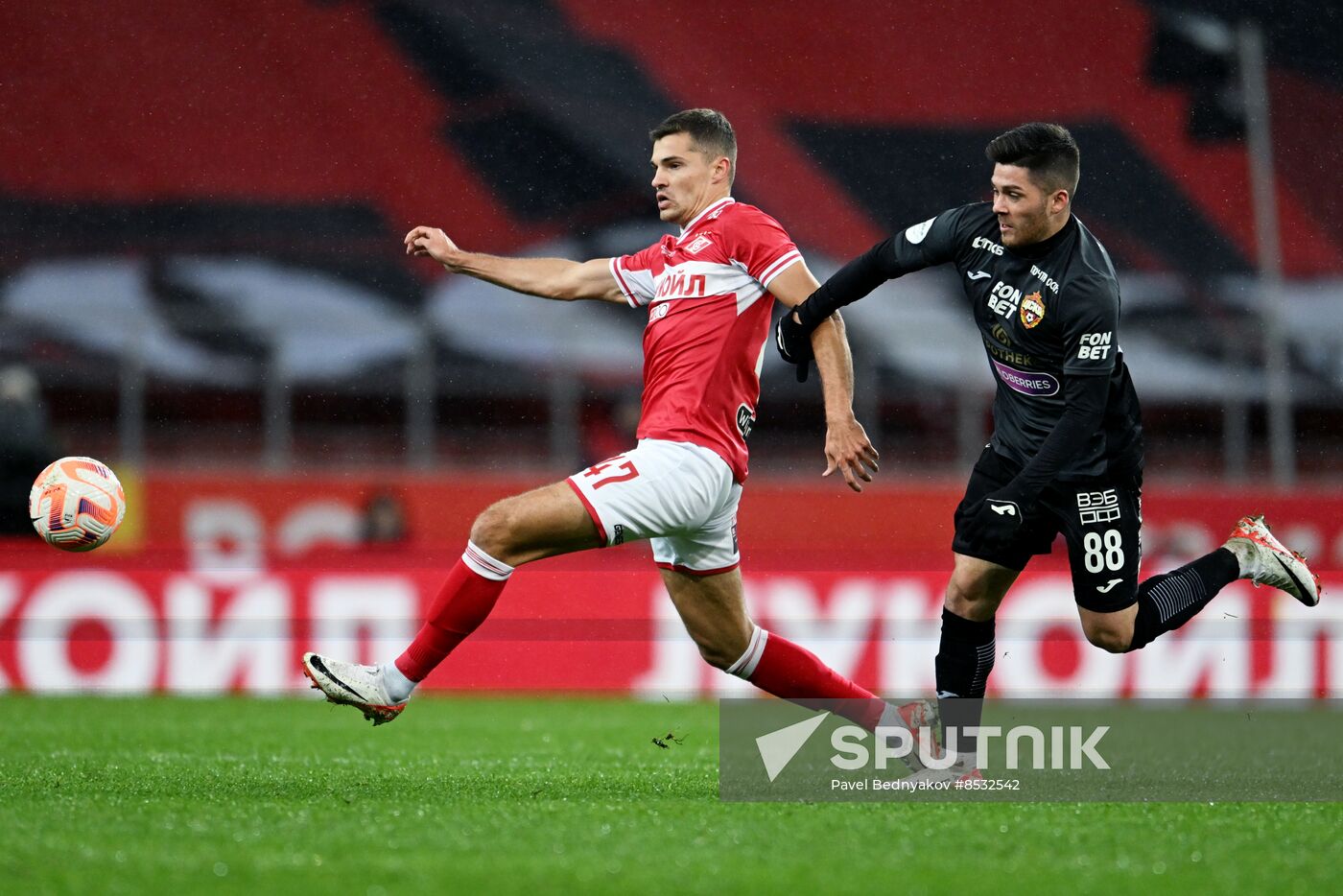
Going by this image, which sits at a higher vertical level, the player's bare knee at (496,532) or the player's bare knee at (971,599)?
the player's bare knee at (496,532)

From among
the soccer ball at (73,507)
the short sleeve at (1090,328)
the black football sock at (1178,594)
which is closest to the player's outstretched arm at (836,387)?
the short sleeve at (1090,328)

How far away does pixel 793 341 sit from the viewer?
16.5 feet

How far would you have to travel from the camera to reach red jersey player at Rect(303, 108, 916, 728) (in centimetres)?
471

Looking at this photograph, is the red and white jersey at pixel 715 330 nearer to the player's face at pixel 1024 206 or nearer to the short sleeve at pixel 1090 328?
the player's face at pixel 1024 206

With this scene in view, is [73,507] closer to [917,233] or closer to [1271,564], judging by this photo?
[917,233]

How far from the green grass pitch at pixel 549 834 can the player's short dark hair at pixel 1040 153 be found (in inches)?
74.0

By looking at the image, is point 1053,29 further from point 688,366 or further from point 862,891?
point 862,891

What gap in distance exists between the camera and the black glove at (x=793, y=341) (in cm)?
497

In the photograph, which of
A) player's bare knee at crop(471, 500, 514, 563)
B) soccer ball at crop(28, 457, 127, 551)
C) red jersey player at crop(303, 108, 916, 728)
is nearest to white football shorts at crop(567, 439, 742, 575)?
red jersey player at crop(303, 108, 916, 728)

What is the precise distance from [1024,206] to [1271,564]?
1722 mm

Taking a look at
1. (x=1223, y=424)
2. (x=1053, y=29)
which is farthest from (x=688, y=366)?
(x=1053, y=29)

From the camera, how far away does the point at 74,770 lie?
5469 mm

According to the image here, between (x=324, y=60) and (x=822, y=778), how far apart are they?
1632cm

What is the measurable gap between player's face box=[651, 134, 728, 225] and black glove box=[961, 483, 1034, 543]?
1.35m
